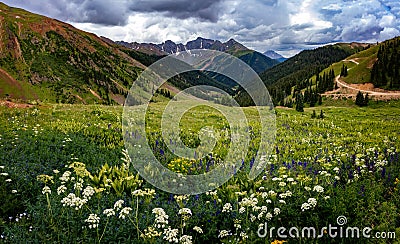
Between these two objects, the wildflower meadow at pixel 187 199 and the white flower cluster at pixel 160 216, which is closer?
the white flower cluster at pixel 160 216

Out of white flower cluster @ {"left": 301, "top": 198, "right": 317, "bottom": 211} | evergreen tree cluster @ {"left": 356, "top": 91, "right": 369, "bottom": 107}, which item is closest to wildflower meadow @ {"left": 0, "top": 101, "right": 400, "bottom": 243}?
white flower cluster @ {"left": 301, "top": 198, "right": 317, "bottom": 211}

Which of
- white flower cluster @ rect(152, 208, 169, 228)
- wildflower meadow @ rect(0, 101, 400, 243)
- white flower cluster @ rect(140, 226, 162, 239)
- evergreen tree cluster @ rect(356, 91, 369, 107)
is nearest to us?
white flower cluster @ rect(152, 208, 169, 228)

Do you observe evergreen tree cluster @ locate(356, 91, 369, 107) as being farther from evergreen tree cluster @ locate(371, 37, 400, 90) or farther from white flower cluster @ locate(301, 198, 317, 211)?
white flower cluster @ locate(301, 198, 317, 211)

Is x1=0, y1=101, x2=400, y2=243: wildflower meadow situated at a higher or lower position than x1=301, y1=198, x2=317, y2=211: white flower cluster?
lower

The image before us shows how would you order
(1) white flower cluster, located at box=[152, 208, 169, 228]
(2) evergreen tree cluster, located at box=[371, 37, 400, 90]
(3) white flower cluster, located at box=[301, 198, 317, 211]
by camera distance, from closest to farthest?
(1) white flower cluster, located at box=[152, 208, 169, 228] → (3) white flower cluster, located at box=[301, 198, 317, 211] → (2) evergreen tree cluster, located at box=[371, 37, 400, 90]

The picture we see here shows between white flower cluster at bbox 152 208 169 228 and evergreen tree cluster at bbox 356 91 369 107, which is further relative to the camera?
evergreen tree cluster at bbox 356 91 369 107

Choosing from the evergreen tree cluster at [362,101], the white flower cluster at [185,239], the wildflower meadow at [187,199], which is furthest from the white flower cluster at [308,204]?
the evergreen tree cluster at [362,101]

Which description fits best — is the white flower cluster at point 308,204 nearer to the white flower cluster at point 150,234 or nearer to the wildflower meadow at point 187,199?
the wildflower meadow at point 187,199

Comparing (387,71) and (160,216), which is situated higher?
(387,71)

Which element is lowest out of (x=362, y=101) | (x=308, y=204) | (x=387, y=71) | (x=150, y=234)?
(x=362, y=101)

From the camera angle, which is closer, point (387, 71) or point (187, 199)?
point (187, 199)

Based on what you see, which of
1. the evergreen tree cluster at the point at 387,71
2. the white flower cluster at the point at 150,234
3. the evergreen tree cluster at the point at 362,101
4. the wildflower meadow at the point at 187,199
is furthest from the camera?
the evergreen tree cluster at the point at 387,71

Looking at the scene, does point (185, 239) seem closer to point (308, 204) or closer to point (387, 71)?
point (308, 204)

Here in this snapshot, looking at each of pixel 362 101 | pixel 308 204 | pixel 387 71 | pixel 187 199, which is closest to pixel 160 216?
pixel 187 199
